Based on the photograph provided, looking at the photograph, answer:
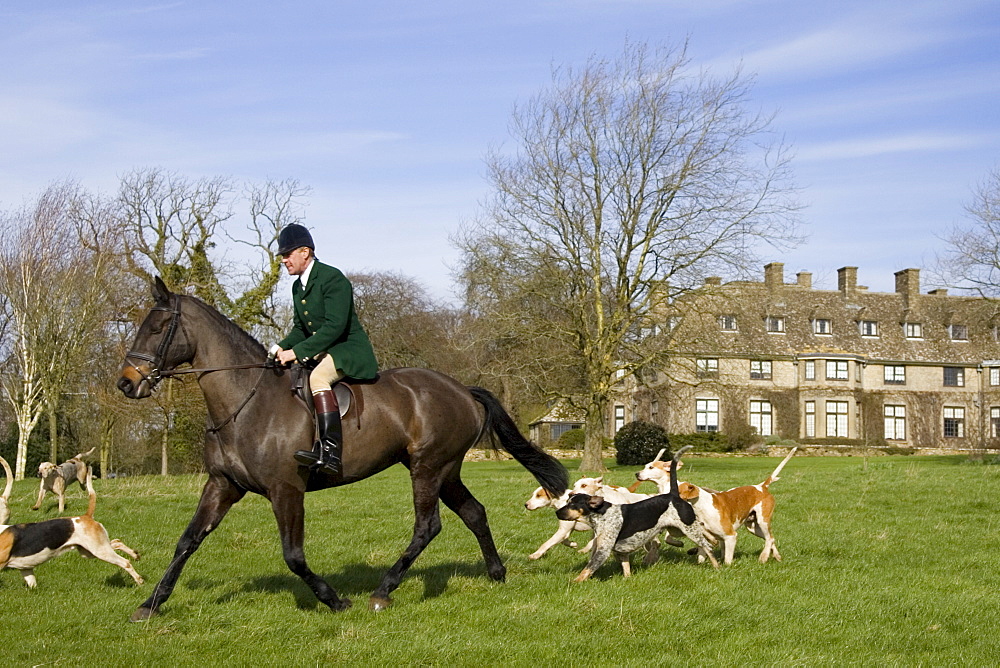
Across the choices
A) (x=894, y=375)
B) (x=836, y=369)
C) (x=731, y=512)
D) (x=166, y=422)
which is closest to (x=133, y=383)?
(x=731, y=512)

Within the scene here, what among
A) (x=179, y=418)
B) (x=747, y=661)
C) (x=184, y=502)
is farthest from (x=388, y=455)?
(x=179, y=418)

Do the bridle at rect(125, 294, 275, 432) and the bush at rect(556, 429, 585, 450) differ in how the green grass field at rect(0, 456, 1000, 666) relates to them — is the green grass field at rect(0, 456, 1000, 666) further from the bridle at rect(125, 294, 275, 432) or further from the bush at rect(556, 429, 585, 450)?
the bush at rect(556, 429, 585, 450)

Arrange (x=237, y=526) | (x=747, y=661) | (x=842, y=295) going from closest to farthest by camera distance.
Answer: (x=747, y=661)
(x=237, y=526)
(x=842, y=295)

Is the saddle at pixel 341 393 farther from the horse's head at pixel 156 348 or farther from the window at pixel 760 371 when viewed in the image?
the window at pixel 760 371

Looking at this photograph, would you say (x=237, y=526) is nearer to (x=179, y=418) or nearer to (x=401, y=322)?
(x=179, y=418)

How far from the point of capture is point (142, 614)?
766 centimetres

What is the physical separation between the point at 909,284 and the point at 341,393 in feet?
213

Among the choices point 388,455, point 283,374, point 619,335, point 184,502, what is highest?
point 619,335

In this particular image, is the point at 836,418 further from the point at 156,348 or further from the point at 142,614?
the point at 142,614

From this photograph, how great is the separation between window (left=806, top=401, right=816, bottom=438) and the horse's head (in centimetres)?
5626

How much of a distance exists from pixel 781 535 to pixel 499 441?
462cm

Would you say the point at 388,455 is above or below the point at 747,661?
above

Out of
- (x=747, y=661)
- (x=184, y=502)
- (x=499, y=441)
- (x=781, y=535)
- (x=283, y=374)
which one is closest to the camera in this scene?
(x=747, y=661)

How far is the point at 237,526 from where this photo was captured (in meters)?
13.9
